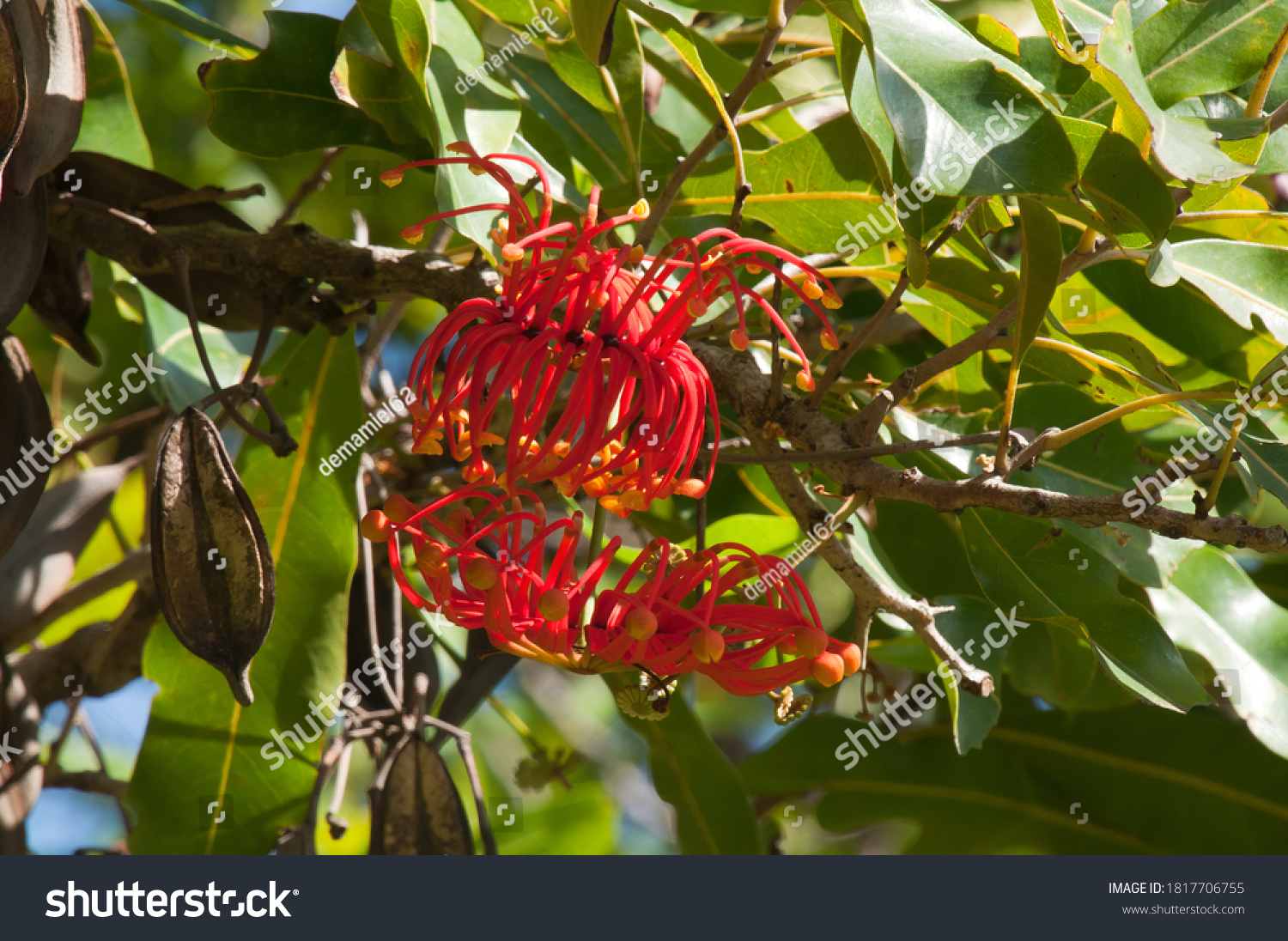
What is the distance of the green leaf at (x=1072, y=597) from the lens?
98cm

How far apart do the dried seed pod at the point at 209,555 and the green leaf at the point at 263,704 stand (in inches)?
12.2

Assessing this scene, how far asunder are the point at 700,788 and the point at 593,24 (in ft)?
3.70

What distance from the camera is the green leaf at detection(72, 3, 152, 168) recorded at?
1486 millimetres

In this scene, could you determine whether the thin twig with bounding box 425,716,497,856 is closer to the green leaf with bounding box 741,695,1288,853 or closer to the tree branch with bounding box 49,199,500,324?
the tree branch with bounding box 49,199,500,324

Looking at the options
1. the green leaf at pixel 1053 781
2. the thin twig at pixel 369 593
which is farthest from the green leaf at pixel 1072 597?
the green leaf at pixel 1053 781

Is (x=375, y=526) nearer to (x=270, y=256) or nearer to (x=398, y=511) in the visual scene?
(x=398, y=511)

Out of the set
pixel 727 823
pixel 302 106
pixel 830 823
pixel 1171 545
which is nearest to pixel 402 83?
pixel 302 106

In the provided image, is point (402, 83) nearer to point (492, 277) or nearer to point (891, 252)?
point (492, 277)

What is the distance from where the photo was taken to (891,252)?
1.31 m

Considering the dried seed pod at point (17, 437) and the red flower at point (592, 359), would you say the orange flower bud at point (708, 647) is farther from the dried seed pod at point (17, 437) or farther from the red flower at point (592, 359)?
the dried seed pod at point (17, 437)

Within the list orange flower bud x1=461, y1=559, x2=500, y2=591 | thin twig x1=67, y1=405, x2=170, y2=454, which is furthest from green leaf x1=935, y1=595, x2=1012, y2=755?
thin twig x1=67, y1=405, x2=170, y2=454

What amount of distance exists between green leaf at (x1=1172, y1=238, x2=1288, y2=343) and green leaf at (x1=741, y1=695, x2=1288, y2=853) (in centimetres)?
87

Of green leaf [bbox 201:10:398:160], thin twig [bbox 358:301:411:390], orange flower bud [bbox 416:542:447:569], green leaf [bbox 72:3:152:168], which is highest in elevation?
green leaf [bbox 72:3:152:168]

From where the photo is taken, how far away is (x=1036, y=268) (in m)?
0.88
